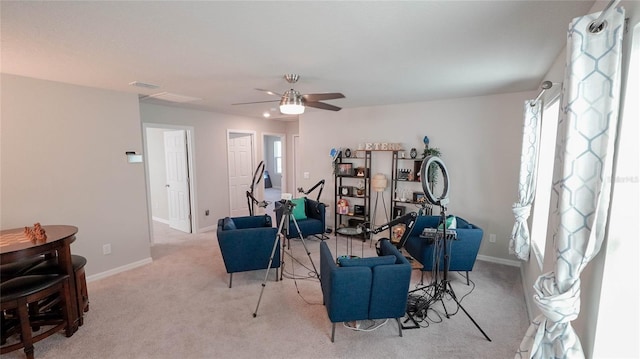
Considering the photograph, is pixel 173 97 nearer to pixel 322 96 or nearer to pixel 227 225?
pixel 227 225

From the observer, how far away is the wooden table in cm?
213

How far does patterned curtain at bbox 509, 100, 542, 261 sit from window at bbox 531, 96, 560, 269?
135 mm

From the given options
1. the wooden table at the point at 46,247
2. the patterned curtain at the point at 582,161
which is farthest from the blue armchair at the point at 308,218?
the patterned curtain at the point at 582,161

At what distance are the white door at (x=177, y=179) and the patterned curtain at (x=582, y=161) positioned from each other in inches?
216

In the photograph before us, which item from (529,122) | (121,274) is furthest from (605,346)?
(121,274)

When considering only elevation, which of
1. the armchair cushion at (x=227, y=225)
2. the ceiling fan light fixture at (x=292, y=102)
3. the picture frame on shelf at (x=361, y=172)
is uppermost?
the ceiling fan light fixture at (x=292, y=102)

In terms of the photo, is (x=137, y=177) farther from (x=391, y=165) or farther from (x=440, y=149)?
(x=440, y=149)

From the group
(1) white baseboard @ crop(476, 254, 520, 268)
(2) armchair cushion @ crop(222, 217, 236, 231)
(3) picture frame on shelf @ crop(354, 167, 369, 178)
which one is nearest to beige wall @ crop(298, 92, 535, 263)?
(1) white baseboard @ crop(476, 254, 520, 268)

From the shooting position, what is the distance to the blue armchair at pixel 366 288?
2162mm

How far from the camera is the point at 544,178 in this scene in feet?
9.82

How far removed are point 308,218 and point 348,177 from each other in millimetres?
1085

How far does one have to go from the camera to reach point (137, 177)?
3840 mm

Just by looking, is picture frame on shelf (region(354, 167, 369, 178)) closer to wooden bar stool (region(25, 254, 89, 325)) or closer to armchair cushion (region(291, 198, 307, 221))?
armchair cushion (region(291, 198, 307, 221))

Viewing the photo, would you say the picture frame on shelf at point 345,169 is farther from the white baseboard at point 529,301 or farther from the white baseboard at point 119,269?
the white baseboard at point 119,269
